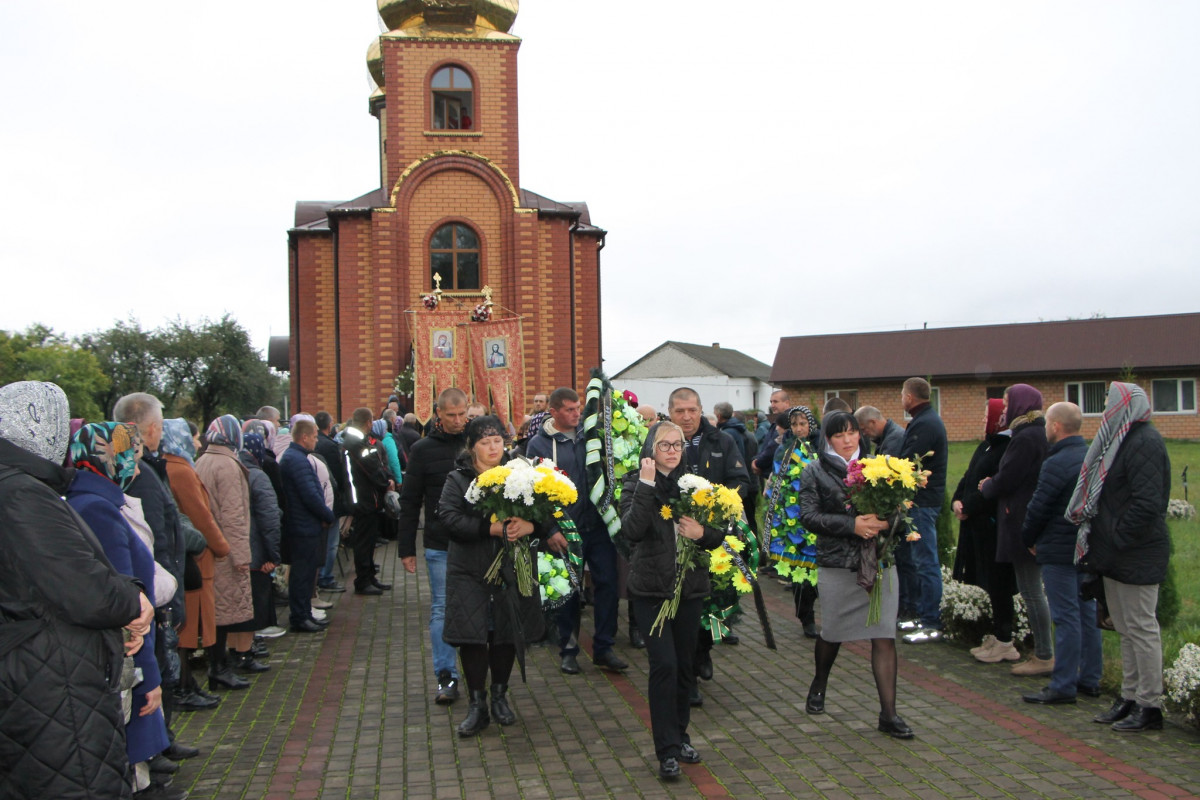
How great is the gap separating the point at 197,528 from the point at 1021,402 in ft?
19.5

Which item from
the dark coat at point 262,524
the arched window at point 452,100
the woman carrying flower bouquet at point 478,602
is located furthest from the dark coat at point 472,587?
the arched window at point 452,100

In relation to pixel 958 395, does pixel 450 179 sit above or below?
above

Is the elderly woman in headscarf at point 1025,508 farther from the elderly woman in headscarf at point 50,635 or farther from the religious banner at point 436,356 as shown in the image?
the religious banner at point 436,356

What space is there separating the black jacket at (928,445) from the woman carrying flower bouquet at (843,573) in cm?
222

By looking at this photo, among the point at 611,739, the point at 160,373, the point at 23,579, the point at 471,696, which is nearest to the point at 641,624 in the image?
the point at 611,739

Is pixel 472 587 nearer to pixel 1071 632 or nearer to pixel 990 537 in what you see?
pixel 1071 632

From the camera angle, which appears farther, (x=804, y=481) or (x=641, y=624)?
(x=804, y=481)

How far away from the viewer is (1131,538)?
18.9 ft

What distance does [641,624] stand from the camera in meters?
5.56

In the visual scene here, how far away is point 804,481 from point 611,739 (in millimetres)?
1991

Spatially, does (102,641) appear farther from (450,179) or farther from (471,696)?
(450,179)

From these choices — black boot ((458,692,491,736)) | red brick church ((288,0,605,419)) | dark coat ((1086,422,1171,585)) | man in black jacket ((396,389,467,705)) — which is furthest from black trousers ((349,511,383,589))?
red brick church ((288,0,605,419))

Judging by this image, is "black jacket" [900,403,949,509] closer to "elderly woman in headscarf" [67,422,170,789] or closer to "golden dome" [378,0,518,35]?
"elderly woman in headscarf" [67,422,170,789]

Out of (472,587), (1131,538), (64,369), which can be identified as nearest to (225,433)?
(472,587)
